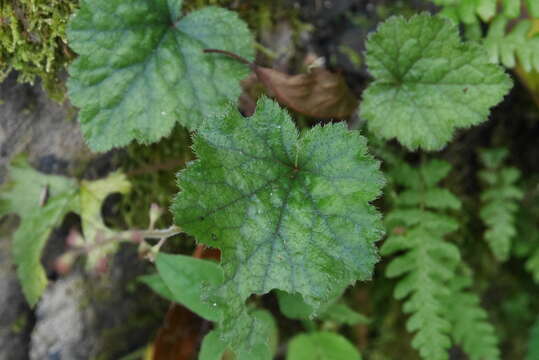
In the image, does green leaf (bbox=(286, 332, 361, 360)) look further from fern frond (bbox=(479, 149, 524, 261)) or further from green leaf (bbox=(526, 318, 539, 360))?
green leaf (bbox=(526, 318, 539, 360))

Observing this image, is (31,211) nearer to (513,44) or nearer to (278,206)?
(278,206)

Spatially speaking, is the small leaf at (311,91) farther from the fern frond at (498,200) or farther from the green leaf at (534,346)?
the green leaf at (534,346)

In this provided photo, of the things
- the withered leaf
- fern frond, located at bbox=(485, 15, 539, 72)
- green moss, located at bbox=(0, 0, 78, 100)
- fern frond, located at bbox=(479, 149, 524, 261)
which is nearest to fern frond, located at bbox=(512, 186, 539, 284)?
fern frond, located at bbox=(479, 149, 524, 261)

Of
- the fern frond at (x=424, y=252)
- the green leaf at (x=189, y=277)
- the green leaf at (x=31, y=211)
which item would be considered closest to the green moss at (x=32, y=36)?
the green leaf at (x=31, y=211)

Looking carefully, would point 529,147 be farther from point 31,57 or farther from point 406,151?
point 31,57

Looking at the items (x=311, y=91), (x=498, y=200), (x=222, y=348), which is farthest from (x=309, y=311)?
(x=498, y=200)
